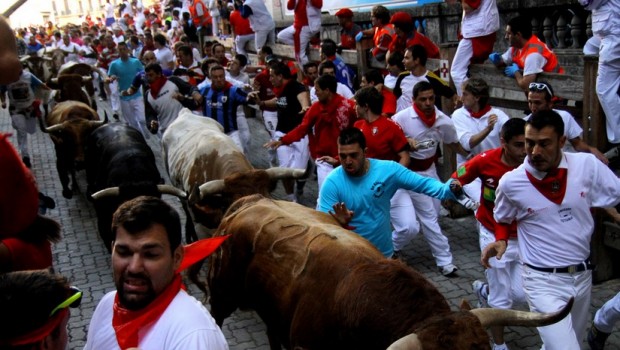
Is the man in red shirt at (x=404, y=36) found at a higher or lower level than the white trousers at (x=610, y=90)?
higher

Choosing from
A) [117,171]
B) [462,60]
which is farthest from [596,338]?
[117,171]

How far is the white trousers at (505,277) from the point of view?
5965mm

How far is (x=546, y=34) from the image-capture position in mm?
10430

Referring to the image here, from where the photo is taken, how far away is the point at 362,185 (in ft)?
20.8

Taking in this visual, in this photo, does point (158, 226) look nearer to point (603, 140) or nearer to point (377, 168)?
point (377, 168)

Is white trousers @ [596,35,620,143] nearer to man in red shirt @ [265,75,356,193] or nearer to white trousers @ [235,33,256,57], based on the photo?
man in red shirt @ [265,75,356,193]

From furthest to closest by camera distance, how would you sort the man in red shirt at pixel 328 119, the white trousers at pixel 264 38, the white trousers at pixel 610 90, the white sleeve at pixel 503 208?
the white trousers at pixel 264 38, the man in red shirt at pixel 328 119, the white trousers at pixel 610 90, the white sleeve at pixel 503 208

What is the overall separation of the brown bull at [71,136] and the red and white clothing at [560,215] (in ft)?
26.4

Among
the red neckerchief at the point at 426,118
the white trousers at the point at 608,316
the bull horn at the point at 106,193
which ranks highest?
the red neckerchief at the point at 426,118

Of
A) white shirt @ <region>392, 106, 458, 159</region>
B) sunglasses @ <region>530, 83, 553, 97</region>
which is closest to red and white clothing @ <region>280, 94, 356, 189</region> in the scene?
white shirt @ <region>392, 106, 458, 159</region>

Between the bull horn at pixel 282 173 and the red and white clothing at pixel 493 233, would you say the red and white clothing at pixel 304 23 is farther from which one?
the red and white clothing at pixel 493 233

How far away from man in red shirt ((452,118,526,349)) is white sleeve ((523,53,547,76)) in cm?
234

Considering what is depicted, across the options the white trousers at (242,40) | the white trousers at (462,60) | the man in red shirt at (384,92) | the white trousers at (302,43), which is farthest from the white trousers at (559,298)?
the white trousers at (242,40)

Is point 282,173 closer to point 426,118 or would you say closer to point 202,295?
point 202,295
